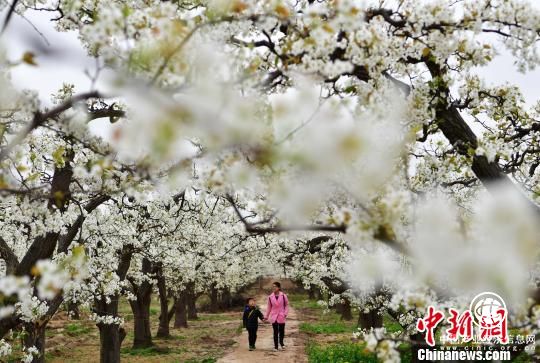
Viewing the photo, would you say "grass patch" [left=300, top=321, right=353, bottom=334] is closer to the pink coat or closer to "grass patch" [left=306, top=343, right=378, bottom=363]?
"grass patch" [left=306, top=343, right=378, bottom=363]

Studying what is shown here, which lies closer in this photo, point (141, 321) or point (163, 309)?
point (141, 321)

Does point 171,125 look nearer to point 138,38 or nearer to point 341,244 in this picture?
point 138,38

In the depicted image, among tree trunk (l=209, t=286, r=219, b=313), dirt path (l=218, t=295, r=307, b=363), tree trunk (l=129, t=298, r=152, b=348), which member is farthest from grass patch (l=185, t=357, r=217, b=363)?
tree trunk (l=209, t=286, r=219, b=313)

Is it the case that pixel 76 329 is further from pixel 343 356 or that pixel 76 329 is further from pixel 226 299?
pixel 226 299

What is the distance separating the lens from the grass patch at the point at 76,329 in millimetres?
22498

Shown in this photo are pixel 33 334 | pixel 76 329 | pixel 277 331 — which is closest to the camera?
pixel 33 334

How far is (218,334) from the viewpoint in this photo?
72.1 feet

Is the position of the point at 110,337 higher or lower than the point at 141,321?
higher

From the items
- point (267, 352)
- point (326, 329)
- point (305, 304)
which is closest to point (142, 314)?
point (267, 352)

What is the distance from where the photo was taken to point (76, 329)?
78.4ft

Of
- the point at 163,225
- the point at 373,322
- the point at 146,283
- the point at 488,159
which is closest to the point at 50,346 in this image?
the point at 146,283

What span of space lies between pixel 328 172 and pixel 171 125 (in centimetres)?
74

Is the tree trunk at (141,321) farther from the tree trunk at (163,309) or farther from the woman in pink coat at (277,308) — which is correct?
the woman in pink coat at (277,308)

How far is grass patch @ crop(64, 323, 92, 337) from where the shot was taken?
22.5 metres
